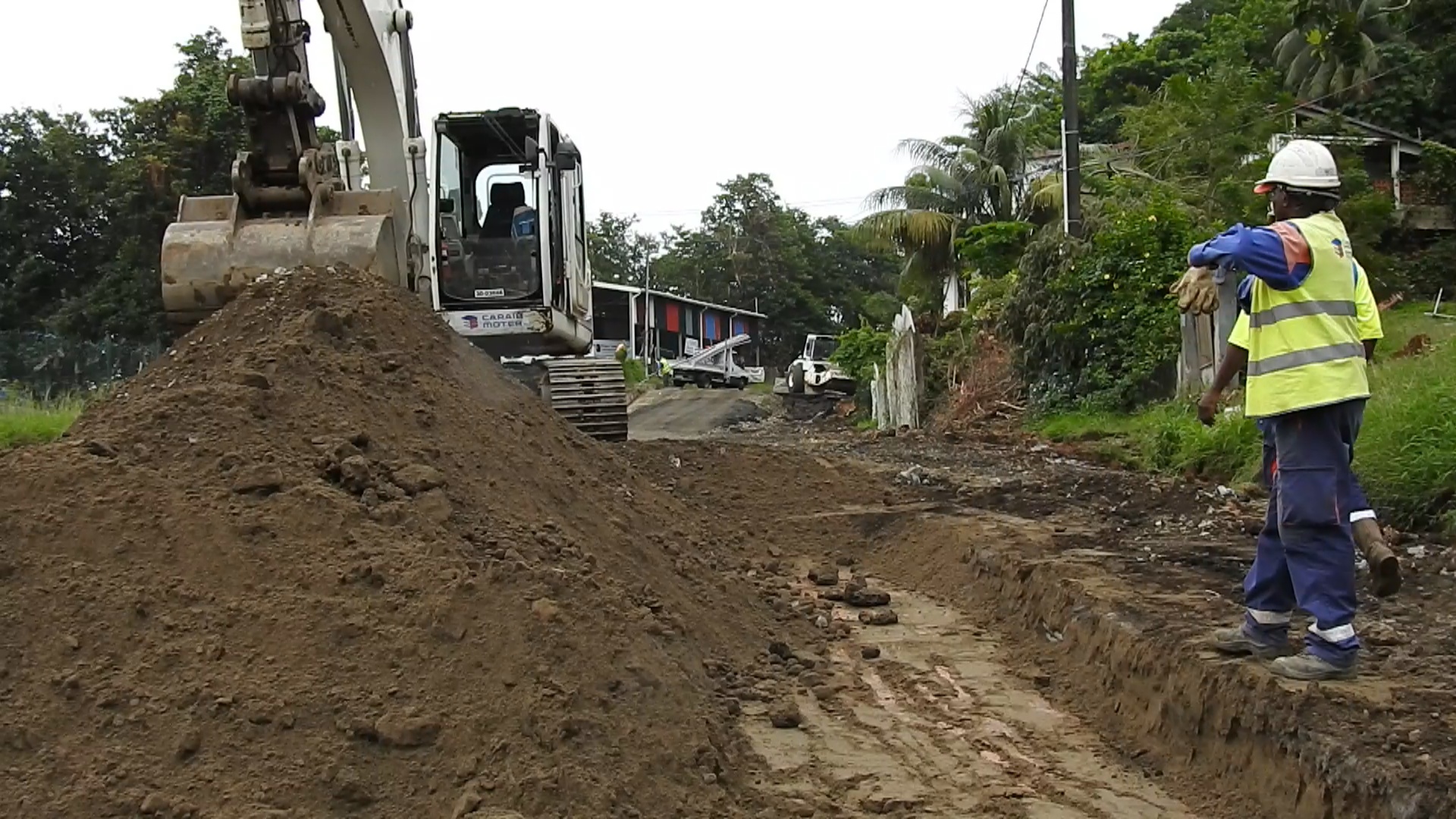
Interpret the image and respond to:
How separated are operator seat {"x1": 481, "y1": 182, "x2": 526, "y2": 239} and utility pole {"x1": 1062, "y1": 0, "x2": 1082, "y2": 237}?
30.8 ft

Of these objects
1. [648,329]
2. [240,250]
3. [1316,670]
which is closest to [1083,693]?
[1316,670]

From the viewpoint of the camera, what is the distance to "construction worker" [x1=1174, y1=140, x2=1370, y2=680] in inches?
157

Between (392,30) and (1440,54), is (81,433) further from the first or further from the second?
(1440,54)

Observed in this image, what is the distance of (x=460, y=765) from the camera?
3438mm

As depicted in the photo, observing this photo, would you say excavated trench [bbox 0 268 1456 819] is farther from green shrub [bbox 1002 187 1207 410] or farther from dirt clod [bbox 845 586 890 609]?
green shrub [bbox 1002 187 1207 410]

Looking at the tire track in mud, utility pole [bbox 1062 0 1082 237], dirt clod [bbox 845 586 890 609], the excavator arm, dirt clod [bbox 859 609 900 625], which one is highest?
utility pole [bbox 1062 0 1082 237]

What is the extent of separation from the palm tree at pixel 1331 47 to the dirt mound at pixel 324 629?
3516 mm

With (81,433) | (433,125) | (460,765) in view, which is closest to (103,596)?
(460,765)

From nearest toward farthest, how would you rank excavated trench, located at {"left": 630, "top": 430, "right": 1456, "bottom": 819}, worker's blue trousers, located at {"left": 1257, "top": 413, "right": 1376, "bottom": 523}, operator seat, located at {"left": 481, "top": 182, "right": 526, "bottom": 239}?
excavated trench, located at {"left": 630, "top": 430, "right": 1456, "bottom": 819}, worker's blue trousers, located at {"left": 1257, "top": 413, "right": 1376, "bottom": 523}, operator seat, located at {"left": 481, "top": 182, "right": 526, "bottom": 239}

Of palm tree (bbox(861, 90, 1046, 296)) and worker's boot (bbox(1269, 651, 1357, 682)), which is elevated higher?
palm tree (bbox(861, 90, 1046, 296))

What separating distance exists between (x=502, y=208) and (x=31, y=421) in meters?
5.93

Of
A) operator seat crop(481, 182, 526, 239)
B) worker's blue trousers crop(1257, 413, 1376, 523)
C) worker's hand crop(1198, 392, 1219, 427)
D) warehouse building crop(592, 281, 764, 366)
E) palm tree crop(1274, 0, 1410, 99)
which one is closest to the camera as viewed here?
worker's blue trousers crop(1257, 413, 1376, 523)

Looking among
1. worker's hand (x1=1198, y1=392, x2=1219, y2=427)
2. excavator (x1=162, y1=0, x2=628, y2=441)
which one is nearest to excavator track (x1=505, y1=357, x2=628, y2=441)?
excavator (x1=162, y1=0, x2=628, y2=441)

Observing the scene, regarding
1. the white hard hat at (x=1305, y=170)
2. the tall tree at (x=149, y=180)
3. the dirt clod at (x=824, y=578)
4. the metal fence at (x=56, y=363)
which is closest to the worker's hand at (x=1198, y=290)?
the white hard hat at (x=1305, y=170)
